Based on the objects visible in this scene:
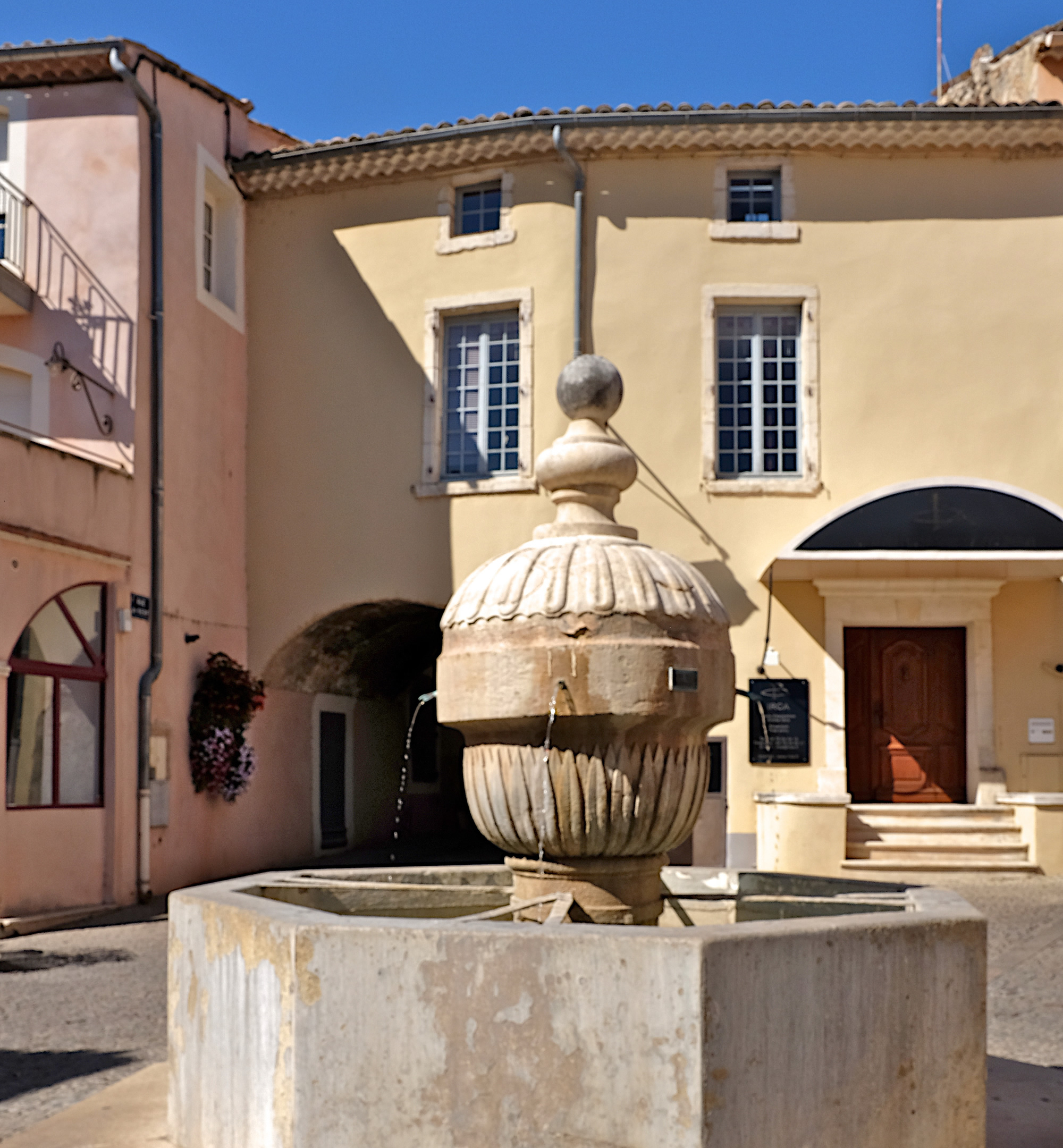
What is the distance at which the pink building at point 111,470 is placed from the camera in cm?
1176

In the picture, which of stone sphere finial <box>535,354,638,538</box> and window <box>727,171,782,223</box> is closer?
stone sphere finial <box>535,354,638,538</box>

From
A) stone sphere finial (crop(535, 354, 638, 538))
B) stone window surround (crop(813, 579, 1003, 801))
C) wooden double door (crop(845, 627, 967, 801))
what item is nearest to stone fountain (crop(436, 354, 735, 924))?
stone sphere finial (crop(535, 354, 638, 538))

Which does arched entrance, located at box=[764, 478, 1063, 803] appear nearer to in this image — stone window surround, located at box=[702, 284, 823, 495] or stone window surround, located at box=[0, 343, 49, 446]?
stone window surround, located at box=[702, 284, 823, 495]

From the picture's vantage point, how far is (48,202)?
44.9 ft

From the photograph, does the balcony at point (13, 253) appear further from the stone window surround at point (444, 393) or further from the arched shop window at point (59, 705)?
the stone window surround at point (444, 393)

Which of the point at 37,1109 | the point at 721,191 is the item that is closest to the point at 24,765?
the point at 37,1109

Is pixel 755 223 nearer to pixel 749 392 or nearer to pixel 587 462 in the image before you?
pixel 749 392

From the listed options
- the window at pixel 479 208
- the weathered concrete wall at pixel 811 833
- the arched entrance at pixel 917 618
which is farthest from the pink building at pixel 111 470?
the arched entrance at pixel 917 618

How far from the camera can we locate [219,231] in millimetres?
15625

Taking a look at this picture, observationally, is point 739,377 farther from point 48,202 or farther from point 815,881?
point 815,881

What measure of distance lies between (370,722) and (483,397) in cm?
507

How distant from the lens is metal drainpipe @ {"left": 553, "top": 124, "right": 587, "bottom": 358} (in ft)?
47.9

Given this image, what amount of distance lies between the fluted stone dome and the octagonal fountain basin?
3.91 feet

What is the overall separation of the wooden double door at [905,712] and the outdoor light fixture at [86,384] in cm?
752
